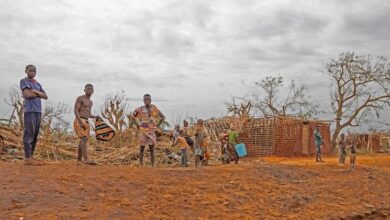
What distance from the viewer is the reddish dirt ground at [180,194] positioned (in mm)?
4473

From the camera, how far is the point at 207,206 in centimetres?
514

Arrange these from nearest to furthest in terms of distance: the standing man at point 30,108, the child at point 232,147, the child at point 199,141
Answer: the standing man at point 30,108, the child at point 199,141, the child at point 232,147

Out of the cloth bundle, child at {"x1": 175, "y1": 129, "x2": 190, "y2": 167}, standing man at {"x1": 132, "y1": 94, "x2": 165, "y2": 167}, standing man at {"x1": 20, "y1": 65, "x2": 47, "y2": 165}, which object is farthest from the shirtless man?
child at {"x1": 175, "y1": 129, "x2": 190, "y2": 167}

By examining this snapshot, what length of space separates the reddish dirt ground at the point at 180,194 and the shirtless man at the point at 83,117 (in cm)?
60

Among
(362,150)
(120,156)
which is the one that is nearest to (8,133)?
(120,156)

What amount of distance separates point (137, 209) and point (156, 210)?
0.21 metres

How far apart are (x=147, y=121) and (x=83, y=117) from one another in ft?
3.91

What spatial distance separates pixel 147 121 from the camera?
7.54m

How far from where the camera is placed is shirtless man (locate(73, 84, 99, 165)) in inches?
262

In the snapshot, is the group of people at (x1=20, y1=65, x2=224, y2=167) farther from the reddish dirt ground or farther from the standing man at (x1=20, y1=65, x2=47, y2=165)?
the reddish dirt ground

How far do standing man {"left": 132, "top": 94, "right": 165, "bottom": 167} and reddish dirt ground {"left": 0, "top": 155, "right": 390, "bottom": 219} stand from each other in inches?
46.2

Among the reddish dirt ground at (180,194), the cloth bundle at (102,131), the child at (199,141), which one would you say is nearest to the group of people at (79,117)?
the cloth bundle at (102,131)

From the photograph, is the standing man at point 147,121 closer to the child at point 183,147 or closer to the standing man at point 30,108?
the child at point 183,147

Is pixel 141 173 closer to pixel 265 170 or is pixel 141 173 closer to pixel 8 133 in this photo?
pixel 265 170
